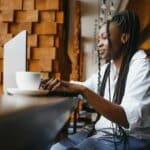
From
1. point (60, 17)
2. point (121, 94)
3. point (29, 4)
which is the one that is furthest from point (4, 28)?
point (121, 94)

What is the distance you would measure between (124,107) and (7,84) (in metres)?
0.53

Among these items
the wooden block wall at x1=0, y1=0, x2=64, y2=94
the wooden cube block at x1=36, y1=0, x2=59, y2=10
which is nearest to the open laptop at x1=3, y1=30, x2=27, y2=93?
the wooden block wall at x1=0, y1=0, x2=64, y2=94

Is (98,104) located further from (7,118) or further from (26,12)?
(26,12)

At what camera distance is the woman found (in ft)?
4.27

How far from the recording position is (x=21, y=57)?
4.65 feet

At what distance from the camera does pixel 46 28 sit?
303 centimetres

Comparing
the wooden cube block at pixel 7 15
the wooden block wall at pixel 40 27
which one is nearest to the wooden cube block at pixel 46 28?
the wooden block wall at pixel 40 27

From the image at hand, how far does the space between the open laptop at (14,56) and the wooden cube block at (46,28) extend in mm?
1559

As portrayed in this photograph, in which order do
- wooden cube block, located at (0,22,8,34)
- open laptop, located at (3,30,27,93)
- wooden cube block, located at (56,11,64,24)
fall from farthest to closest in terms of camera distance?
wooden cube block, located at (0,22,8,34), wooden cube block, located at (56,11,64,24), open laptop, located at (3,30,27,93)

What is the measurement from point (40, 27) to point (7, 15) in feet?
1.08

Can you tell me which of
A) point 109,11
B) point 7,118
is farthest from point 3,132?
point 109,11

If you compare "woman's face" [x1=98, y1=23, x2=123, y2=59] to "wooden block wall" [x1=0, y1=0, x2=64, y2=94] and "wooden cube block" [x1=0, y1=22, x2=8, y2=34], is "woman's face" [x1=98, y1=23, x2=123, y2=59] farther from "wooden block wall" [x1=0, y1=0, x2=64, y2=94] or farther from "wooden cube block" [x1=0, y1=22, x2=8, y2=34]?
"wooden cube block" [x1=0, y1=22, x2=8, y2=34]

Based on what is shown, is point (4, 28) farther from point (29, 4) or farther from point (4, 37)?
point (29, 4)

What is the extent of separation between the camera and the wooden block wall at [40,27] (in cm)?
302
